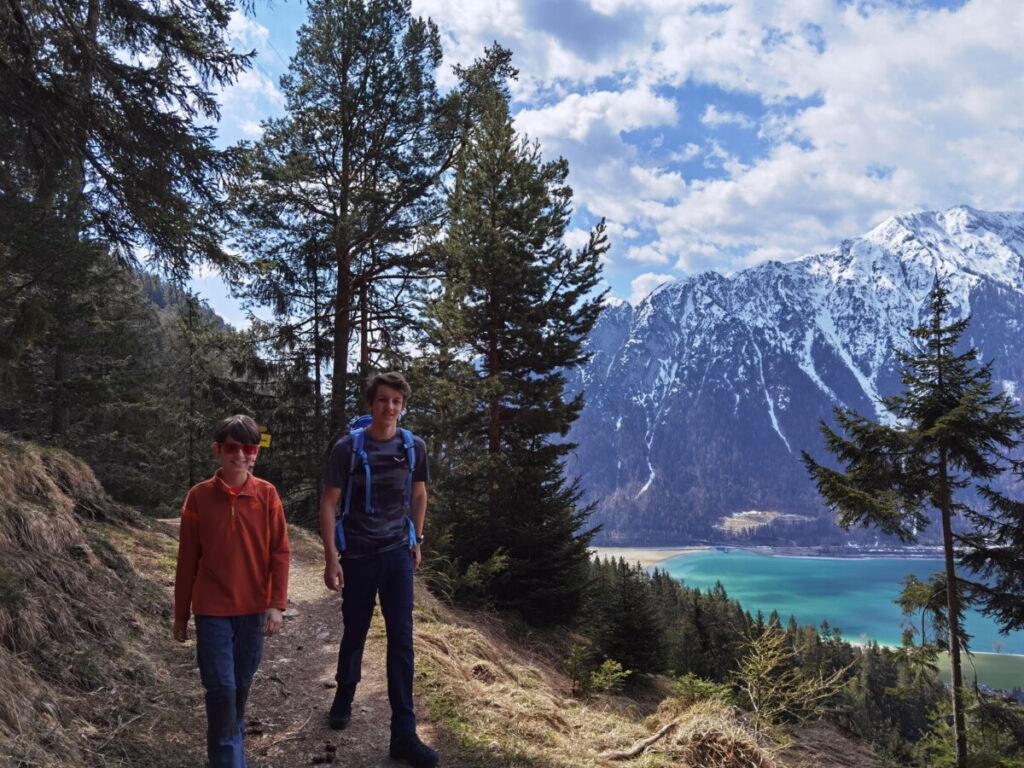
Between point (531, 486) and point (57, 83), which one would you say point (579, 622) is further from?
point (57, 83)

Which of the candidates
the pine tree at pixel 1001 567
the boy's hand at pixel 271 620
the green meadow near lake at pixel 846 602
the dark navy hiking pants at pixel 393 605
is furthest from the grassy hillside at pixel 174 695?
the green meadow near lake at pixel 846 602

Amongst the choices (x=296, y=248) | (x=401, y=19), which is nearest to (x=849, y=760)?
(x=296, y=248)

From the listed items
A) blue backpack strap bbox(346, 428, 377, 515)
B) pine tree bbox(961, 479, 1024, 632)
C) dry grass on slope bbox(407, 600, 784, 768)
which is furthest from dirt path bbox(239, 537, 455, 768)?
pine tree bbox(961, 479, 1024, 632)

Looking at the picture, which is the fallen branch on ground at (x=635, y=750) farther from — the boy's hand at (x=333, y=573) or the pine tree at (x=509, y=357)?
the pine tree at (x=509, y=357)

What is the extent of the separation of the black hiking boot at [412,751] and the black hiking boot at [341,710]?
628 millimetres

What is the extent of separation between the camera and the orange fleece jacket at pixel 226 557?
2975 mm

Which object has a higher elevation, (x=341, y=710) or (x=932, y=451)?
(x=932, y=451)

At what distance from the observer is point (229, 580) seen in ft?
9.78

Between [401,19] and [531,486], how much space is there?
10.9 m

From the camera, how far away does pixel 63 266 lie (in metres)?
9.71

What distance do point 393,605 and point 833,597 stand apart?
178 metres

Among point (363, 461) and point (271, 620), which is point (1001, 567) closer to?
point (363, 461)

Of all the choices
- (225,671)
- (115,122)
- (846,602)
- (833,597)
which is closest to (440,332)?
(115,122)

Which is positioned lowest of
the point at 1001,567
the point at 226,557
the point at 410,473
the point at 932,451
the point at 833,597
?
the point at 833,597
